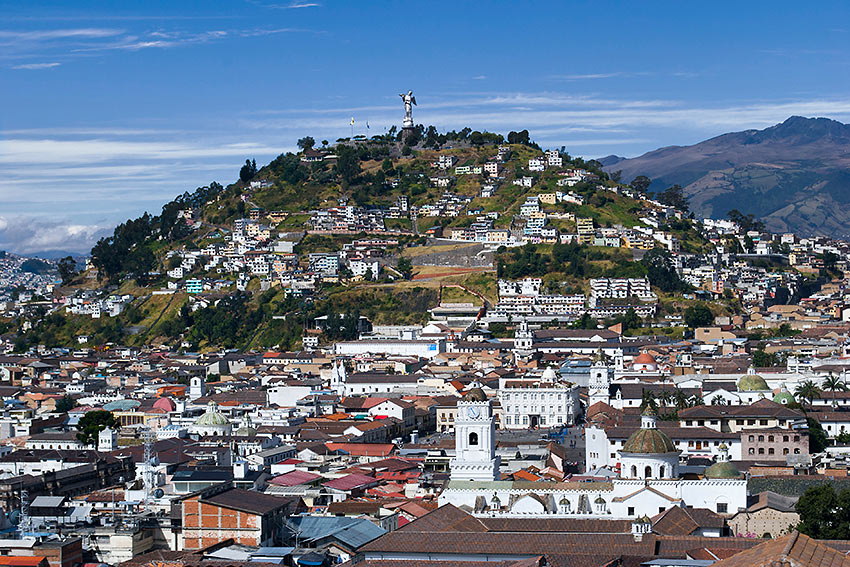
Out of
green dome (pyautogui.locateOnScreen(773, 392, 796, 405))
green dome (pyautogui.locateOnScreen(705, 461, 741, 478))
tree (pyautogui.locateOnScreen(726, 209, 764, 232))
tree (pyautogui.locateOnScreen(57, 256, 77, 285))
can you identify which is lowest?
green dome (pyautogui.locateOnScreen(705, 461, 741, 478))

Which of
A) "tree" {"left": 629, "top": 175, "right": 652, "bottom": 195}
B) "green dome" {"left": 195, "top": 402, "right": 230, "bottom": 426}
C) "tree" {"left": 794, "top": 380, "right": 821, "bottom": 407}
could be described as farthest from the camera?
"tree" {"left": 629, "top": 175, "right": 652, "bottom": 195}

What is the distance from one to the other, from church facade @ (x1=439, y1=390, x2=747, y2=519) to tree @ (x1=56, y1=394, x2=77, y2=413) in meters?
39.6

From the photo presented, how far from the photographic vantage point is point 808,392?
2269 inches

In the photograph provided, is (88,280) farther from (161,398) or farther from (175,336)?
(161,398)

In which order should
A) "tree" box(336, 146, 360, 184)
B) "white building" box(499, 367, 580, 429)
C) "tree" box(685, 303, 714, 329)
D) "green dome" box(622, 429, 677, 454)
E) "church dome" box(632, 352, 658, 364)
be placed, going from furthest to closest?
"tree" box(336, 146, 360, 184) < "tree" box(685, 303, 714, 329) < "church dome" box(632, 352, 658, 364) < "white building" box(499, 367, 580, 429) < "green dome" box(622, 429, 677, 454)

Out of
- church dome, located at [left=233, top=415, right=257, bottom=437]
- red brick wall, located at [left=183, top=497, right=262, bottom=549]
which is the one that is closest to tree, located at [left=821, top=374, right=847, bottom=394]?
church dome, located at [left=233, top=415, right=257, bottom=437]

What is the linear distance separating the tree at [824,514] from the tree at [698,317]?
186 feet

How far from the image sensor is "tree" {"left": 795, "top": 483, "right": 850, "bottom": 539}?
105ft

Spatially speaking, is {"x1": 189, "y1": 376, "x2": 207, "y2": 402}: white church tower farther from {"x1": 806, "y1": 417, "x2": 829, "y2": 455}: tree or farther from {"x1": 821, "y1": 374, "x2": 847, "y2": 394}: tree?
{"x1": 806, "y1": 417, "x2": 829, "y2": 455}: tree

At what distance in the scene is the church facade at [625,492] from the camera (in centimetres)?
3459

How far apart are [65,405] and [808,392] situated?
37535 mm

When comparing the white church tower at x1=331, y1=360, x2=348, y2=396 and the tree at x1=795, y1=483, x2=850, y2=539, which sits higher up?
the white church tower at x1=331, y1=360, x2=348, y2=396

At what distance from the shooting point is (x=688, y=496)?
116 ft

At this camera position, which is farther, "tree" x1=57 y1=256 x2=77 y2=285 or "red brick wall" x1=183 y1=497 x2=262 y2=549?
"tree" x1=57 y1=256 x2=77 y2=285
